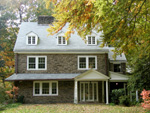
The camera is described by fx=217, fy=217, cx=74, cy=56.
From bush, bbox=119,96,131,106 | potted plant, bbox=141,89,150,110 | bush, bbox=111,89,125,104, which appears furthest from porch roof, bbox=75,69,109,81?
potted plant, bbox=141,89,150,110

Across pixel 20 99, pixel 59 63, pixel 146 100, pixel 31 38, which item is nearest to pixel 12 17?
pixel 31 38

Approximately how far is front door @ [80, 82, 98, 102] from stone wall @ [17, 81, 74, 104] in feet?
4.11

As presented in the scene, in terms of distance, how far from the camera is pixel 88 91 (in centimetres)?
2316

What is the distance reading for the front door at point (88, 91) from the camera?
906 inches

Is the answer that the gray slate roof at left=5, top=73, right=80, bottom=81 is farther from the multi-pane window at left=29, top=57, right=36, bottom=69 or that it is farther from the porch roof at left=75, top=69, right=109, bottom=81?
the multi-pane window at left=29, top=57, right=36, bottom=69

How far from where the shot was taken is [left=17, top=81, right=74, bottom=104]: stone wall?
72.9 feet

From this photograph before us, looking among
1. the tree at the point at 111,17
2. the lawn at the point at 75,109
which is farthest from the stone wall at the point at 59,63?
the tree at the point at 111,17

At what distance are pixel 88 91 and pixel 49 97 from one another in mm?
4166

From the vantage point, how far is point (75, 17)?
10.4m

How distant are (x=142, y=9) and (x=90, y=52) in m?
12.1

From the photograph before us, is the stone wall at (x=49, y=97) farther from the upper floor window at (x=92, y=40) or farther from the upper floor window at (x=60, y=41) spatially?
the upper floor window at (x=92, y=40)

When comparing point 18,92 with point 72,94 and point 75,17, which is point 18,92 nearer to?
point 72,94

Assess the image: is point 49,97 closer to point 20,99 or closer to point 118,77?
point 20,99

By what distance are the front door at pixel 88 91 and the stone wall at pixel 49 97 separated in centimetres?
125
